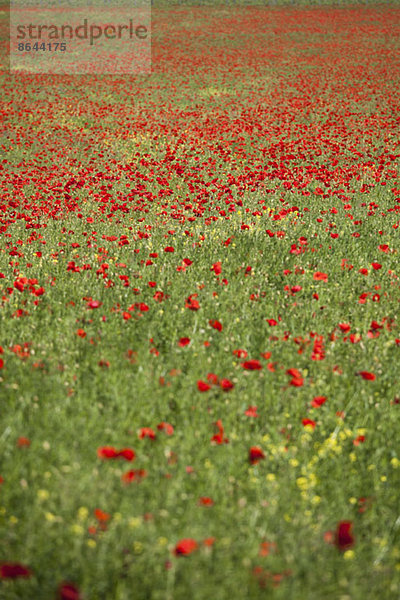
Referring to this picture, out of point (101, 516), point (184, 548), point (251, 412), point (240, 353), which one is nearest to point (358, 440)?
point (251, 412)

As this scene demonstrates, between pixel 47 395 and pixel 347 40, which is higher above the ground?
pixel 347 40

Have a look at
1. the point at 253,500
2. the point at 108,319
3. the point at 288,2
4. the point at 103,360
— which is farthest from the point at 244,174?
the point at 288,2

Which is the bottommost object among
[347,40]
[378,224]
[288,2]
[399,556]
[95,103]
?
[399,556]

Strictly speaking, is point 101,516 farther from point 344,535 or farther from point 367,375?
point 367,375

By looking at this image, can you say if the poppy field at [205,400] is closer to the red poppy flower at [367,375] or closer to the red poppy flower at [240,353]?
the red poppy flower at [240,353]

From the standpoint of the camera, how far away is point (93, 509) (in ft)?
7.27

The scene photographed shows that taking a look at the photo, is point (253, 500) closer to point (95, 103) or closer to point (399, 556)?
point (399, 556)

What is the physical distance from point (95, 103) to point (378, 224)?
16834 millimetres

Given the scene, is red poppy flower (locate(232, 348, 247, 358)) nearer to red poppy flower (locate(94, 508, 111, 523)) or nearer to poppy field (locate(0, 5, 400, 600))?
poppy field (locate(0, 5, 400, 600))

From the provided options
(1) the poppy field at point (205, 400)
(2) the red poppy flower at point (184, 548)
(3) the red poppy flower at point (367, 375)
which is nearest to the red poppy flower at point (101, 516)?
(1) the poppy field at point (205, 400)

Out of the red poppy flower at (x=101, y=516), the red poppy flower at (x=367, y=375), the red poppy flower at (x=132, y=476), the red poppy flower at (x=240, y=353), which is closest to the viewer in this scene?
the red poppy flower at (x=101, y=516)

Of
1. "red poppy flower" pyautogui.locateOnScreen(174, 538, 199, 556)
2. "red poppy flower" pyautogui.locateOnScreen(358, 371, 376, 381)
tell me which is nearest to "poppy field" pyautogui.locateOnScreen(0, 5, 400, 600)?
"red poppy flower" pyautogui.locateOnScreen(174, 538, 199, 556)

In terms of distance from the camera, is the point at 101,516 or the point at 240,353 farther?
the point at 240,353

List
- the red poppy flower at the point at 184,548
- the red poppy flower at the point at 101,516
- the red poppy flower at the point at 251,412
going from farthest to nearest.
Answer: the red poppy flower at the point at 251,412 → the red poppy flower at the point at 101,516 → the red poppy flower at the point at 184,548
